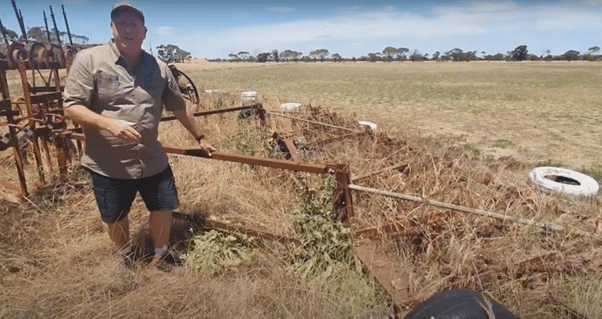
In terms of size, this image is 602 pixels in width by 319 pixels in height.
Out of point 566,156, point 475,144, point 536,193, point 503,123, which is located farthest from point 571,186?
point 503,123

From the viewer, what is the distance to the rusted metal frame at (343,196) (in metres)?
2.54

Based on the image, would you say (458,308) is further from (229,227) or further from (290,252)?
(229,227)

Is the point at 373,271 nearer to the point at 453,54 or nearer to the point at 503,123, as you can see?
the point at 503,123

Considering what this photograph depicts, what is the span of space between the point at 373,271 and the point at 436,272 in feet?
1.68

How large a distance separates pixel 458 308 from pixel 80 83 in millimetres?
2475

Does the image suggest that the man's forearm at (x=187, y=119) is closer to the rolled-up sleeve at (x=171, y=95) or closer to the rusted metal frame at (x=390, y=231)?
the rolled-up sleeve at (x=171, y=95)

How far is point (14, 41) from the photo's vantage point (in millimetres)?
4688

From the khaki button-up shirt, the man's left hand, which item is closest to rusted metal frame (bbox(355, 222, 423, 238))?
the man's left hand

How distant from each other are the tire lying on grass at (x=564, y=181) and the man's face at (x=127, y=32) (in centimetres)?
472

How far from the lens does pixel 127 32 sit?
228 cm

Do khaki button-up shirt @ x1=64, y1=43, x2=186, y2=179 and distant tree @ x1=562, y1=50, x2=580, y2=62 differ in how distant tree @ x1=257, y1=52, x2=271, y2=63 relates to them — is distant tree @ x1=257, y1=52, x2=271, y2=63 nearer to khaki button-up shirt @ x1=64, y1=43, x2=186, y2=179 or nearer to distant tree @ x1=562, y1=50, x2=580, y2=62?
distant tree @ x1=562, y1=50, x2=580, y2=62

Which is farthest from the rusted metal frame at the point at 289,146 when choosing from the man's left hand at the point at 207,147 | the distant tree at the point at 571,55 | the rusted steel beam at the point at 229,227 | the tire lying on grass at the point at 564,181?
the distant tree at the point at 571,55

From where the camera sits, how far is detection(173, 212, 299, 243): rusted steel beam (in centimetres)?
295

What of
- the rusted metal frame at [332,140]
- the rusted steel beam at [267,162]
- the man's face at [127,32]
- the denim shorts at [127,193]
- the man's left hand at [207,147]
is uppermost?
the man's face at [127,32]
